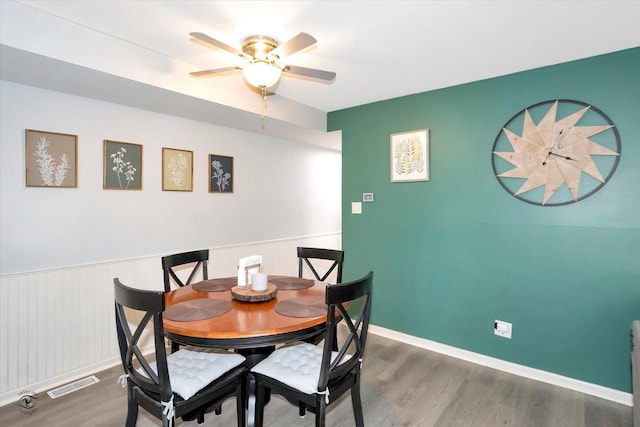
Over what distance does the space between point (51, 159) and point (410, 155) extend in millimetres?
2941

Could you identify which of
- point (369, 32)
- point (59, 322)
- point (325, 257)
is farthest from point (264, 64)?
point (59, 322)

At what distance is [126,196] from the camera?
285 centimetres

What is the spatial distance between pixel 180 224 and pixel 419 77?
100 inches

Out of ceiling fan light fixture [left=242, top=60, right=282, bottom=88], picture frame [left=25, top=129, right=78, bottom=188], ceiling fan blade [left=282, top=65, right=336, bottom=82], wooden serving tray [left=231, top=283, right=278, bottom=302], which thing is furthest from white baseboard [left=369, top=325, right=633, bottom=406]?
picture frame [left=25, top=129, right=78, bottom=188]

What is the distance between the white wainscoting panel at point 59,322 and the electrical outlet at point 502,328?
117 inches

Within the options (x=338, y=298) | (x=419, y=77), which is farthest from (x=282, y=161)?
(x=338, y=298)

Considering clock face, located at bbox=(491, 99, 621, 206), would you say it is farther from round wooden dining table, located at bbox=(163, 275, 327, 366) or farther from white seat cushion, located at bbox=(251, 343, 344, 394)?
white seat cushion, located at bbox=(251, 343, 344, 394)

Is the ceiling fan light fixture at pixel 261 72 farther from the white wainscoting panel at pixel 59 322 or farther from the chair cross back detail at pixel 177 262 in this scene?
the white wainscoting panel at pixel 59 322

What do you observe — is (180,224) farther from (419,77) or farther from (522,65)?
(522,65)

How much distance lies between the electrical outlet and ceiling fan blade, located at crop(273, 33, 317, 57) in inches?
102

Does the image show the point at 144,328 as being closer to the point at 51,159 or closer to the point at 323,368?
the point at 323,368

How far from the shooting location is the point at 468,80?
9.46ft

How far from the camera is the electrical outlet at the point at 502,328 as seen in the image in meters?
2.75

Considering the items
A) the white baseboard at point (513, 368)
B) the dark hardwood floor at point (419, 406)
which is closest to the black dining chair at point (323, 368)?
the dark hardwood floor at point (419, 406)
